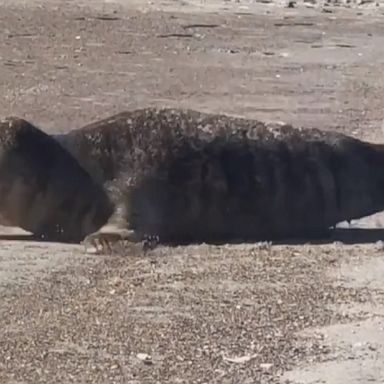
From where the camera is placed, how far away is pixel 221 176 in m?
9.47

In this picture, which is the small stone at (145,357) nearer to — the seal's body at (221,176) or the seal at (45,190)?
Answer: the seal's body at (221,176)

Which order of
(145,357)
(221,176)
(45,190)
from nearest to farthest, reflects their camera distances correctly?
(145,357) → (45,190) → (221,176)

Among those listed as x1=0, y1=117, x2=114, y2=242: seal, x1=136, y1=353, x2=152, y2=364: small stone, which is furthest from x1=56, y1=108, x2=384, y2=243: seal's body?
x1=136, y1=353, x2=152, y2=364: small stone

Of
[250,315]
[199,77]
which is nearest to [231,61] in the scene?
[199,77]

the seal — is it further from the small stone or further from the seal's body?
the small stone

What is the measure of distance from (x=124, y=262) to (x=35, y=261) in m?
0.44

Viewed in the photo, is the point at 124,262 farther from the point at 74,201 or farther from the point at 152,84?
the point at 152,84

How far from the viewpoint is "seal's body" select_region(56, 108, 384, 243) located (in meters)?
9.37

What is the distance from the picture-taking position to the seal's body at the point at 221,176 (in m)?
9.37

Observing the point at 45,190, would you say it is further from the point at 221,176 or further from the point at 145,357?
the point at 145,357

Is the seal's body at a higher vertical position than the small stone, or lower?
lower

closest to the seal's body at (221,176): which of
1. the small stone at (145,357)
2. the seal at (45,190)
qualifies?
the seal at (45,190)

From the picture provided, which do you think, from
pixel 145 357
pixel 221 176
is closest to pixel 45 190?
pixel 221 176

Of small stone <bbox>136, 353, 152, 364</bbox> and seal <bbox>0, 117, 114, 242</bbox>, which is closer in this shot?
small stone <bbox>136, 353, 152, 364</bbox>
